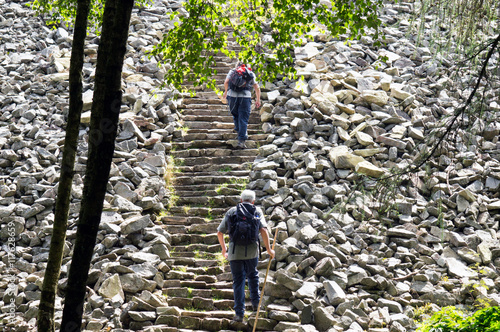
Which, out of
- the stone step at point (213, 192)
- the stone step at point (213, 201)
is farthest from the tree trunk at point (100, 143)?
the stone step at point (213, 192)

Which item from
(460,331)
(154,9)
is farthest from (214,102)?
(460,331)

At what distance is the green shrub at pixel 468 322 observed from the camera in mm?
3825

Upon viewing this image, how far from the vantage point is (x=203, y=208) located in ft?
28.8

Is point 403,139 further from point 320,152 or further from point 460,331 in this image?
point 460,331

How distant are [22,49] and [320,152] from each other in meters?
8.78

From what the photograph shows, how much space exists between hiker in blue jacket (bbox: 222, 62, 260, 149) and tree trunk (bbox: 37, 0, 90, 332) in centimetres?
457

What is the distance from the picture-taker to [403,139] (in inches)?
384

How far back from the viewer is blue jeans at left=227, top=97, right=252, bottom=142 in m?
10.0

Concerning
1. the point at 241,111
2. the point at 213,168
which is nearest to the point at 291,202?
the point at 213,168

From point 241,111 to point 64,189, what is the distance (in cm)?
517

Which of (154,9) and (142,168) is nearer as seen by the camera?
(142,168)

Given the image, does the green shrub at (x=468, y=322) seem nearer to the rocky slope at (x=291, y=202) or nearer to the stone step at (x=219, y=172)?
the rocky slope at (x=291, y=202)

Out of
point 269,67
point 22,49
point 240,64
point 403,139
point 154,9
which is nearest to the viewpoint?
point 269,67

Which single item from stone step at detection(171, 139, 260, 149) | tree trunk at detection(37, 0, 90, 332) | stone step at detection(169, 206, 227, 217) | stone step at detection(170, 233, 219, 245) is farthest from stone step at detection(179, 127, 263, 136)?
tree trunk at detection(37, 0, 90, 332)
